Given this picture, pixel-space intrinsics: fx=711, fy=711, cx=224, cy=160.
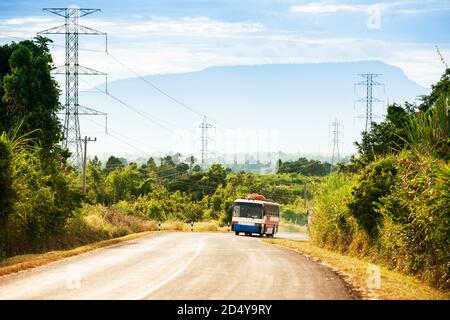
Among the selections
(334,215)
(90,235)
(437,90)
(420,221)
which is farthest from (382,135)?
(420,221)

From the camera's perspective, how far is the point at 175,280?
17.3m

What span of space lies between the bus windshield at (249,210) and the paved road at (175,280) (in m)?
36.7

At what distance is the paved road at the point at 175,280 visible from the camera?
14578 millimetres

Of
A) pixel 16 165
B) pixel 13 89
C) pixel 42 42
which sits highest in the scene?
pixel 42 42

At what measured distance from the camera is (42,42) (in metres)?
43.2

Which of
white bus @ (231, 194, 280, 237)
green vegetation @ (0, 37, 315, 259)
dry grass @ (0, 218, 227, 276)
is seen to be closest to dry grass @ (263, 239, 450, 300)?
dry grass @ (0, 218, 227, 276)

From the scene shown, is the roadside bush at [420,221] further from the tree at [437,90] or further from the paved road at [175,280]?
the tree at [437,90]

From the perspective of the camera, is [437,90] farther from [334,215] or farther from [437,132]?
[437,132]

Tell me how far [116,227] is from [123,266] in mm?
32583

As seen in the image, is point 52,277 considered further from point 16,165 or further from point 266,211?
point 266,211

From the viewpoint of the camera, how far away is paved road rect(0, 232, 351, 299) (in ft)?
47.8

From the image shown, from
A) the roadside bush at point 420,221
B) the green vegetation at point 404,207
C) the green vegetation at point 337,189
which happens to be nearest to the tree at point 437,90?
the green vegetation at point 337,189

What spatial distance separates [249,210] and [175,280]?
1782 inches
